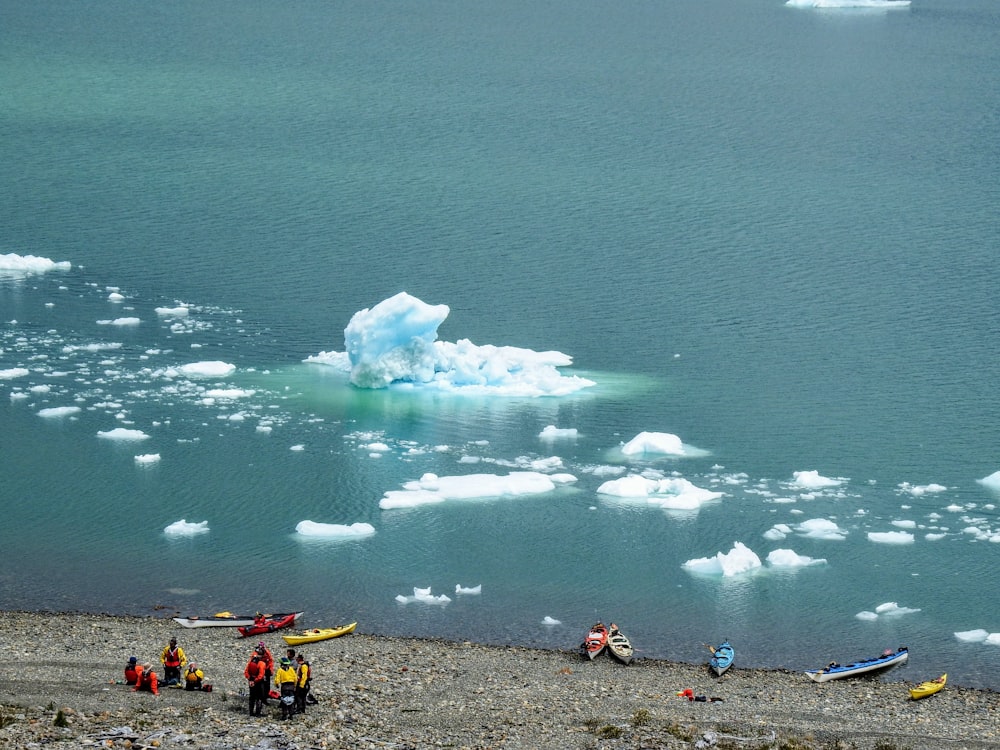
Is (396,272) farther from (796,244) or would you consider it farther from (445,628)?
(445,628)

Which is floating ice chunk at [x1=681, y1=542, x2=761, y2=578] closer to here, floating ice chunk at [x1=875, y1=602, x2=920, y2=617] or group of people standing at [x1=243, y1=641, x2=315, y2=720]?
floating ice chunk at [x1=875, y1=602, x2=920, y2=617]

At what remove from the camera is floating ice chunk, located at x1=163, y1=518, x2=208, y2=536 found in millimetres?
31969

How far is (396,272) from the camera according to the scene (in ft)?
161

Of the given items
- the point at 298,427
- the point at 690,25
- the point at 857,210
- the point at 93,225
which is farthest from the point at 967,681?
the point at 690,25

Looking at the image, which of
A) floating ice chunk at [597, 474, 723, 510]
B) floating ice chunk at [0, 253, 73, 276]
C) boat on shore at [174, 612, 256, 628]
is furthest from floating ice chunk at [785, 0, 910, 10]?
boat on shore at [174, 612, 256, 628]

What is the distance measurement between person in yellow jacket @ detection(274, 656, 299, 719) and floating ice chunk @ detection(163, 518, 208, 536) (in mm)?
10940

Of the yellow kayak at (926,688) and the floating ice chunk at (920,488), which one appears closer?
the yellow kayak at (926,688)

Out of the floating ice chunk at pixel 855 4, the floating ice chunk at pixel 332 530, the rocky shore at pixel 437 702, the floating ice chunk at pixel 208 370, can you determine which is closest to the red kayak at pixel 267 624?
the rocky shore at pixel 437 702

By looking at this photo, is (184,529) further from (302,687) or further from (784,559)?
(784,559)

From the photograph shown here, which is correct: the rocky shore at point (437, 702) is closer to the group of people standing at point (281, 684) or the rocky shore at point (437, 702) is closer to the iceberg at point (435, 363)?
the group of people standing at point (281, 684)

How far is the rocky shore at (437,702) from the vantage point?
821 inches

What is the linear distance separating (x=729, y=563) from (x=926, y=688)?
19.3ft

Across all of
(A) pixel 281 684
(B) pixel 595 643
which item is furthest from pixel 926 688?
(A) pixel 281 684

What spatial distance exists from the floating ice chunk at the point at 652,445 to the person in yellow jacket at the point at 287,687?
1569 cm
